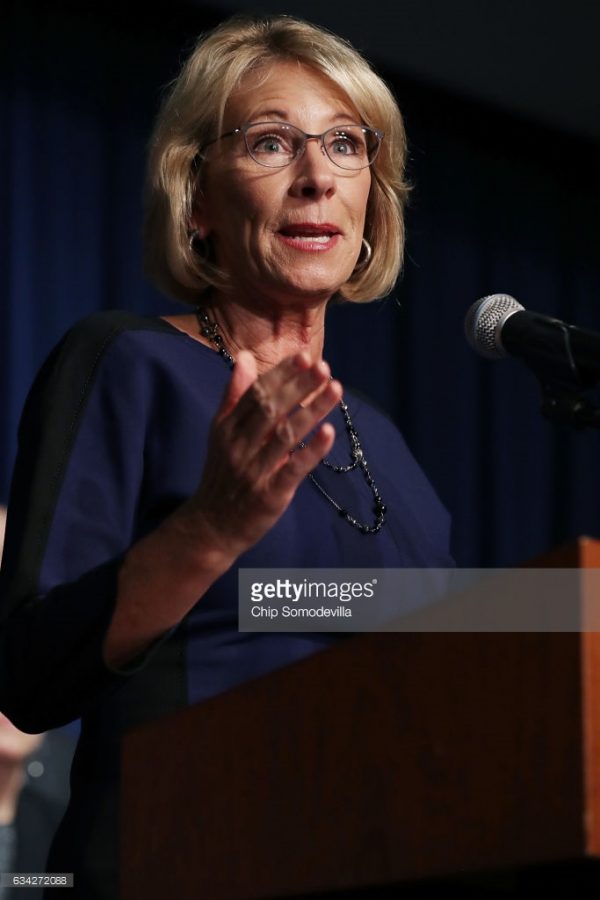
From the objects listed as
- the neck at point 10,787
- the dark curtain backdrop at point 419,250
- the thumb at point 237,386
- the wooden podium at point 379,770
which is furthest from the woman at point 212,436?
the dark curtain backdrop at point 419,250

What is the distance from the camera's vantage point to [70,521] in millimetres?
1271

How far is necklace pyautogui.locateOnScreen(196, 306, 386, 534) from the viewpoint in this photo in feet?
4.83

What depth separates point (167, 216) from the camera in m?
1.68

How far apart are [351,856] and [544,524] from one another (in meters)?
3.43

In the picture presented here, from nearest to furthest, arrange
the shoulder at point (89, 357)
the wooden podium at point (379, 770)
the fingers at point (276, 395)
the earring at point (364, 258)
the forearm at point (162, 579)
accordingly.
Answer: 1. the wooden podium at point (379, 770)
2. the fingers at point (276, 395)
3. the forearm at point (162, 579)
4. the shoulder at point (89, 357)
5. the earring at point (364, 258)

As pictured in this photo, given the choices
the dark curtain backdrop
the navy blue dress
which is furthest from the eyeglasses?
the dark curtain backdrop

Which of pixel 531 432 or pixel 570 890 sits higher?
pixel 531 432

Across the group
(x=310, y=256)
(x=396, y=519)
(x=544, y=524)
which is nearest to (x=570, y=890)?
(x=396, y=519)

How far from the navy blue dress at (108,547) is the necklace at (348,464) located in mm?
12

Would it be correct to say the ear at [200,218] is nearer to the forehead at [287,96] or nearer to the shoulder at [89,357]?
the forehead at [287,96]

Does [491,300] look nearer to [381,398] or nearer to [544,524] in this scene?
[381,398]

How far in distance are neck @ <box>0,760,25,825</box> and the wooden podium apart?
1.52 m

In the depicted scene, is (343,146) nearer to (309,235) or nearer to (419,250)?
(309,235)

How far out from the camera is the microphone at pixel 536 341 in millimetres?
1054
